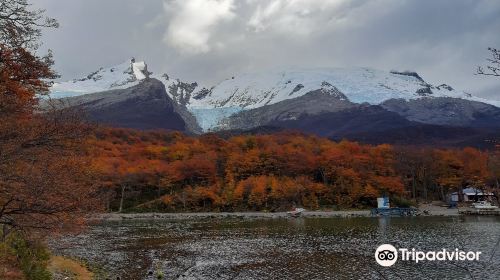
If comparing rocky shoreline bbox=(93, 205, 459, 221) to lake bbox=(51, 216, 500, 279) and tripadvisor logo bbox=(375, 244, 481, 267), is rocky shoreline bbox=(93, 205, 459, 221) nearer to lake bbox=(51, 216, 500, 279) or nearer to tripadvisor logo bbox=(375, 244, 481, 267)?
lake bbox=(51, 216, 500, 279)

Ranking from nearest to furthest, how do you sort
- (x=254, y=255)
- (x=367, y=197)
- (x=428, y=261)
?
(x=428, y=261) < (x=254, y=255) < (x=367, y=197)

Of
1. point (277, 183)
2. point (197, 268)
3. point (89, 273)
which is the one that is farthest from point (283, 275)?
point (277, 183)

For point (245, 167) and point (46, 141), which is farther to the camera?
point (245, 167)

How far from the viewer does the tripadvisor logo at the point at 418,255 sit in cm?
3366

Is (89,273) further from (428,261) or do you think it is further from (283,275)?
(428,261)

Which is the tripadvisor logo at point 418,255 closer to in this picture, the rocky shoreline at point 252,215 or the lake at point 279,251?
the lake at point 279,251

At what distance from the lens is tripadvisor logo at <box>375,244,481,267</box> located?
33.7 m

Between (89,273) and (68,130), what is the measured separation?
19.1 m

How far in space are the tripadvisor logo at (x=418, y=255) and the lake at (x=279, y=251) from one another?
813mm

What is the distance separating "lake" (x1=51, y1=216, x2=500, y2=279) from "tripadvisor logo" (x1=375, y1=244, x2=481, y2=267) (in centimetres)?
81

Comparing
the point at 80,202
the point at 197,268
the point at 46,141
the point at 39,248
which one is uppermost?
the point at 46,141

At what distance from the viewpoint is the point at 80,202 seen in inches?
627

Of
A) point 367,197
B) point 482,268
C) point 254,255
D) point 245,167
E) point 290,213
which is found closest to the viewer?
point 482,268

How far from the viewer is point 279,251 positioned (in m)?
40.2
